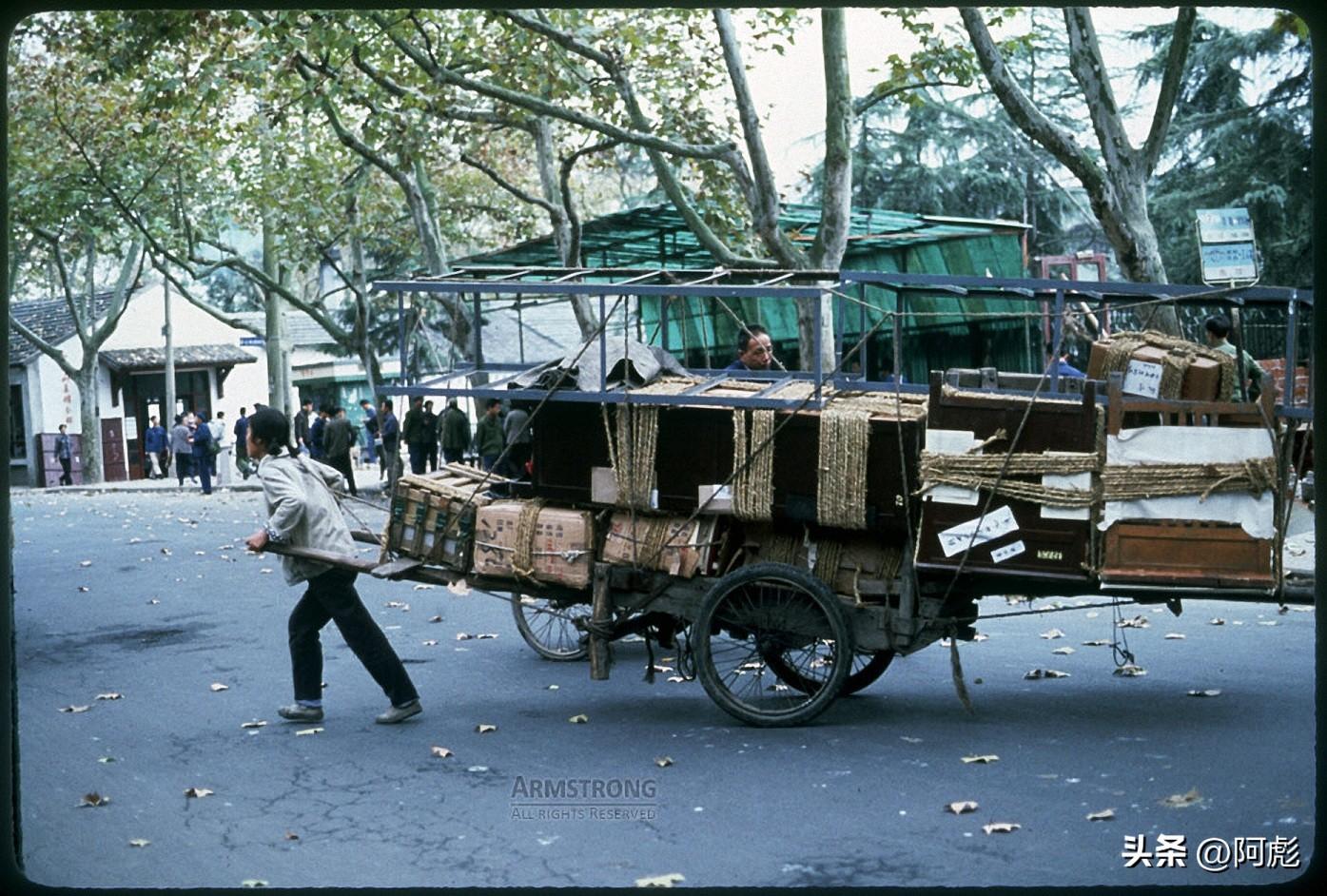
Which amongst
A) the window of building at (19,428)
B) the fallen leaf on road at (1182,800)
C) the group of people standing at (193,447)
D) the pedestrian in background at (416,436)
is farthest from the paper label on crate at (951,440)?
the window of building at (19,428)

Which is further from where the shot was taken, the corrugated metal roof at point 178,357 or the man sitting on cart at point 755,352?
the corrugated metal roof at point 178,357

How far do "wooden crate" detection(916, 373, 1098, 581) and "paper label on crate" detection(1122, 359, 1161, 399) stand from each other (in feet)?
0.71

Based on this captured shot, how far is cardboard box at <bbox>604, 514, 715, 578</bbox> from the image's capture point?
8430 millimetres

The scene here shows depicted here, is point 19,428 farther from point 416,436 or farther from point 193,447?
point 416,436

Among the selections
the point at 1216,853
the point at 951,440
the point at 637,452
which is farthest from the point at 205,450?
the point at 1216,853

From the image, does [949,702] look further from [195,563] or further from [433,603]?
[195,563]

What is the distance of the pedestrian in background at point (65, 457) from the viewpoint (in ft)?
137

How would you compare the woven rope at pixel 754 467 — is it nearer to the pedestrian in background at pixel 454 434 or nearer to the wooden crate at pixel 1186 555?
the wooden crate at pixel 1186 555

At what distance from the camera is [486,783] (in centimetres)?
738

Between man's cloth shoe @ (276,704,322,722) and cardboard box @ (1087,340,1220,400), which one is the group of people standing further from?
cardboard box @ (1087,340,1220,400)

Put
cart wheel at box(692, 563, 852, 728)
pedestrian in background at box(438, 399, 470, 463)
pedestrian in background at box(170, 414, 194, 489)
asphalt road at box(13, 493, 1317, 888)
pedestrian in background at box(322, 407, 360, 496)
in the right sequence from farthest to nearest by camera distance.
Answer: pedestrian in background at box(170, 414, 194, 489)
pedestrian in background at box(438, 399, 470, 463)
pedestrian in background at box(322, 407, 360, 496)
cart wheel at box(692, 563, 852, 728)
asphalt road at box(13, 493, 1317, 888)

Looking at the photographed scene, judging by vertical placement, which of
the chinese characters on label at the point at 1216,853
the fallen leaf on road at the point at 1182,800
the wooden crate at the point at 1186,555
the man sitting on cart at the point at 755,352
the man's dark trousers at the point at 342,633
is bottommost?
the chinese characters on label at the point at 1216,853

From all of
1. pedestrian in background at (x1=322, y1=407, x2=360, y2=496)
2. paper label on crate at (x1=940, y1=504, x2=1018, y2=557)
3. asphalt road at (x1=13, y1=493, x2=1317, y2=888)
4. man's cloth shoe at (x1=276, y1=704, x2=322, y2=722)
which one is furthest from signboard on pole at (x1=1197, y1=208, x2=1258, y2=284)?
pedestrian in background at (x1=322, y1=407, x2=360, y2=496)

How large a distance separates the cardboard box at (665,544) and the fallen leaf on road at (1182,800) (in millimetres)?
2763
